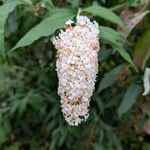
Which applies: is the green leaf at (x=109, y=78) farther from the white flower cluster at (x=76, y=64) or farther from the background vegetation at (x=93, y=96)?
the white flower cluster at (x=76, y=64)

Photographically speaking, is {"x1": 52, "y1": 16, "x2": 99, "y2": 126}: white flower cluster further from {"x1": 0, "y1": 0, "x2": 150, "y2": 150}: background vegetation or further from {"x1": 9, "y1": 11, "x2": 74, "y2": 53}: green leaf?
{"x1": 0, "y1": 0, "x2": 150, "y2": 150}: background vegetation

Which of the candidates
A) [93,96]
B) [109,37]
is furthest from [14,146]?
[109,37]

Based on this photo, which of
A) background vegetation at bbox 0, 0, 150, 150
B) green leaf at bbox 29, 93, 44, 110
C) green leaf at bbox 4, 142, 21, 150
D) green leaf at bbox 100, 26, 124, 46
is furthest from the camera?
green leaf at bbox 4, 142, 21, 150

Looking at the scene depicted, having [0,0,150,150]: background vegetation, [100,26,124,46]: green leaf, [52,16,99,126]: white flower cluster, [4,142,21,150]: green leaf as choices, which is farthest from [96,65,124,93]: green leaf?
[4,142,21,150]: green leaf

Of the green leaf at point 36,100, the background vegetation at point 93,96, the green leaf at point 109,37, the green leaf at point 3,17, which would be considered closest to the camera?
the green leaf at point 3,17

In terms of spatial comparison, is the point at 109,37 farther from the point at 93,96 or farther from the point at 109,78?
the point at 93,96

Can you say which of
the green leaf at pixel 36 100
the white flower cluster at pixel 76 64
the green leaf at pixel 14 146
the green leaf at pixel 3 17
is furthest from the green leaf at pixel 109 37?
the green leaf at pixel 14 146
